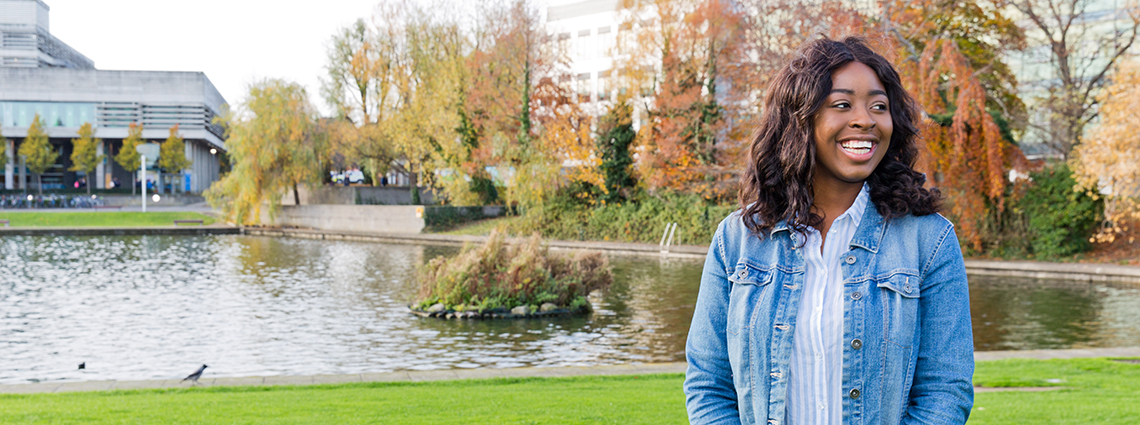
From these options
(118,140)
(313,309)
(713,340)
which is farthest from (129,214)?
(713,340)

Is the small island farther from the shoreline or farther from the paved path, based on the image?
the paved path

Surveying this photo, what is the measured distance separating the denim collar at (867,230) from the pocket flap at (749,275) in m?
0.09

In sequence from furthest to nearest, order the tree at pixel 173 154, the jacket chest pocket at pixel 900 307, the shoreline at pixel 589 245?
the tree at pixel 173 154
the shoreline at pixel 589 245
the jacket chest pocket at pixel 900 307

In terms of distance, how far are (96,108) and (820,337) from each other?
76299mm

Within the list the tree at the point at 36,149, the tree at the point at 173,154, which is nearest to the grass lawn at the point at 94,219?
the tree at the point at 36,149

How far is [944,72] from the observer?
86.8ft

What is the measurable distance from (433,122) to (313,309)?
23419 millimetres

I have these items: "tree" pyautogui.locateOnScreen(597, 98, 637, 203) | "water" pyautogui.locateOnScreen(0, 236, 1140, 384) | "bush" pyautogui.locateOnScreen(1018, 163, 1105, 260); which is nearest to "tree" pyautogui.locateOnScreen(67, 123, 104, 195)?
"water" pyautogui.locateOnScreen(0, 236, 1140, 384)

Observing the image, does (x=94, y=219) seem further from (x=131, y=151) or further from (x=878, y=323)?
(x=878, y=323)

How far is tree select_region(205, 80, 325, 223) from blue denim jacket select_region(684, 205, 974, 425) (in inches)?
1598

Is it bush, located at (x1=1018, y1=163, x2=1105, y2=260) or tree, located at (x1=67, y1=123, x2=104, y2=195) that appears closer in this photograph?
bush, located at (x1=1018, y1=163, x2=1105, y2=260)

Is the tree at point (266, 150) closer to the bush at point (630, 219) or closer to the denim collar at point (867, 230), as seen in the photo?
the bush at point (630, 219)

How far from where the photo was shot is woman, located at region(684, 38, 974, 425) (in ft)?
6.42

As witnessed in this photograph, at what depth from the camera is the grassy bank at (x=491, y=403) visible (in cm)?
683
